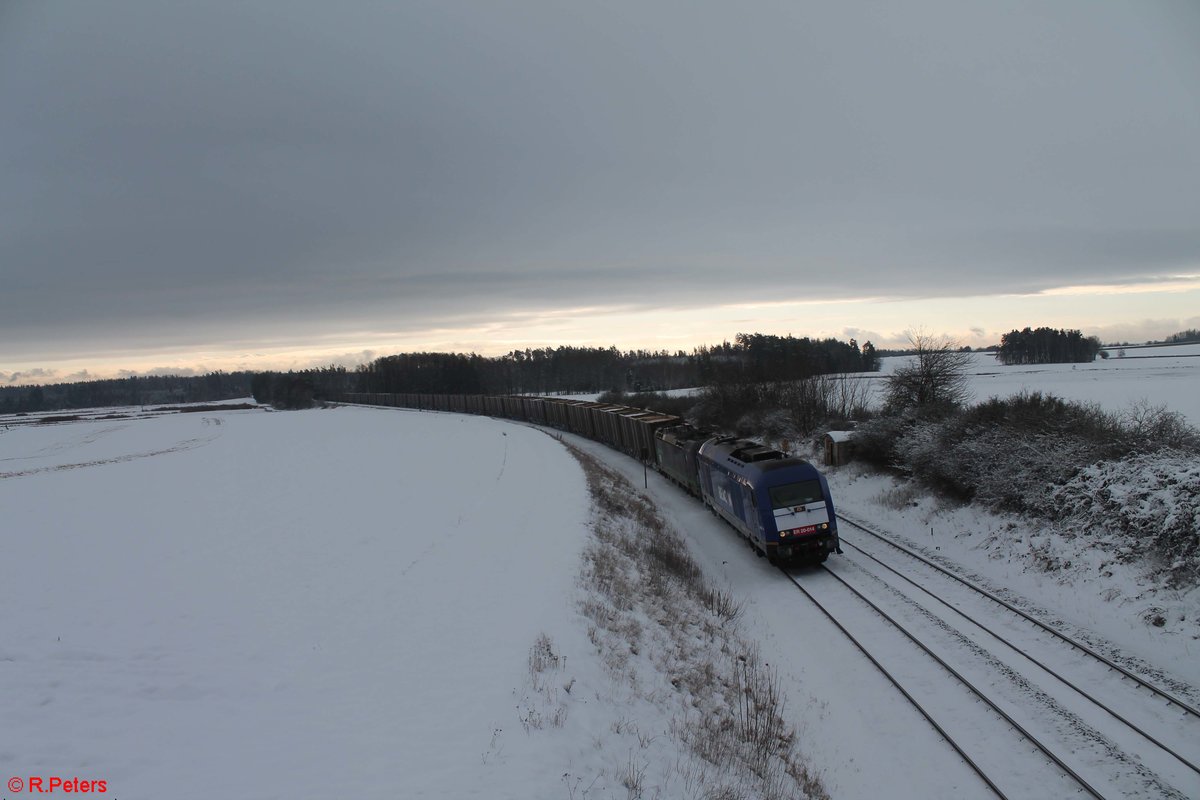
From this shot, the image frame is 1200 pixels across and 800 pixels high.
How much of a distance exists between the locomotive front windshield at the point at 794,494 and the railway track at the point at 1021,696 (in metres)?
3.21

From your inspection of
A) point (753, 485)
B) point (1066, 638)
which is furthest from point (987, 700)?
point (753, 485)

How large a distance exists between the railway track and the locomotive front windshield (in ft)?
10.5

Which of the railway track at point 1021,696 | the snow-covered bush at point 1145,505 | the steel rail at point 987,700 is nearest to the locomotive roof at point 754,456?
the steel rail at point 987,700

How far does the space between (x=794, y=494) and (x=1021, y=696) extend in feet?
28.0

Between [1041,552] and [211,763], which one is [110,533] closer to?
[211,763]

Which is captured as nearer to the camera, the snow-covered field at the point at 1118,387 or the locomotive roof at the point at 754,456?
the locomotive roof at the point at 754,456

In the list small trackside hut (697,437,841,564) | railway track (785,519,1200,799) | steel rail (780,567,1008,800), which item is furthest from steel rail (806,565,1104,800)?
small trackside hut (697,437,841,564)

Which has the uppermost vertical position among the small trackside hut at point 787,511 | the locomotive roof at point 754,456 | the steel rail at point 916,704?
the locomotive roof at point 754,456

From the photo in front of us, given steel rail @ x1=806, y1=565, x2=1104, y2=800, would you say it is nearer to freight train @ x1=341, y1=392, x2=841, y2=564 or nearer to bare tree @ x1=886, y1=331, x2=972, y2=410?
freight train @ x1=341, y1=392, x2=841, y2=564

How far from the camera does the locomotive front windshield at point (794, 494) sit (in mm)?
19062

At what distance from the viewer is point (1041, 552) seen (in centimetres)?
1684

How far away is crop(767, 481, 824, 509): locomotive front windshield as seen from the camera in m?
19.1

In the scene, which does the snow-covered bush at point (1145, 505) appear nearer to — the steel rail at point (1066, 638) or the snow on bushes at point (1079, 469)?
the snow on bushes at point (1079, 469)

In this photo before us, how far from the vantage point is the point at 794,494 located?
62.9 ft
